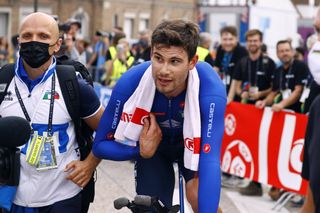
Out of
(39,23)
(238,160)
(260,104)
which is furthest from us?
(238,160)

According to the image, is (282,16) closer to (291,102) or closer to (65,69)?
(291,102)

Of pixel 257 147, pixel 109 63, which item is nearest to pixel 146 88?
pixel 257 147

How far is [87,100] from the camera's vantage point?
446cm

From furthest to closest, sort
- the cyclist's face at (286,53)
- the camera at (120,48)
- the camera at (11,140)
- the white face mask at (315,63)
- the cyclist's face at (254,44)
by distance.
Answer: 1. the camera at (120,48)
2. the cyclist's face at (254,44)
3. the cyclist's face at (286,53)
4. the white face mask at (315,63)
5. the camera at (11,140)

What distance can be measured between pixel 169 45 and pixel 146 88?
1.14ft

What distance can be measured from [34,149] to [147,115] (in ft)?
2.24

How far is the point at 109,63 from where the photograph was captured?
43.8 feet

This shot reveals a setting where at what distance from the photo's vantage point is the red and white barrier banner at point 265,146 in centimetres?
898

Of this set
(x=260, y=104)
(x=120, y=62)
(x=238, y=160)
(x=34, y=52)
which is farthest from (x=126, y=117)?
(x=120, y=62)

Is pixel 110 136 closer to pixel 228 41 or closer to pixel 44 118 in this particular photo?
pixel 44 118

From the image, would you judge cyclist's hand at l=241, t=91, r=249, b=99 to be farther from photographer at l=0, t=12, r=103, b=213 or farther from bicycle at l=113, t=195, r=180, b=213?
bicycle at l=113, t=195, r=180, b=213

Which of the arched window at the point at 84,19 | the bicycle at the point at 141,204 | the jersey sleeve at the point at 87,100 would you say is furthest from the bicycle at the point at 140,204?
the arched window at the point at 84,19

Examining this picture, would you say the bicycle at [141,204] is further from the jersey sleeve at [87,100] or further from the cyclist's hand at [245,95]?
the cyclist's hand at [245,95]

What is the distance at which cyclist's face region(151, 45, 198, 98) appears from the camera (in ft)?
12.5
